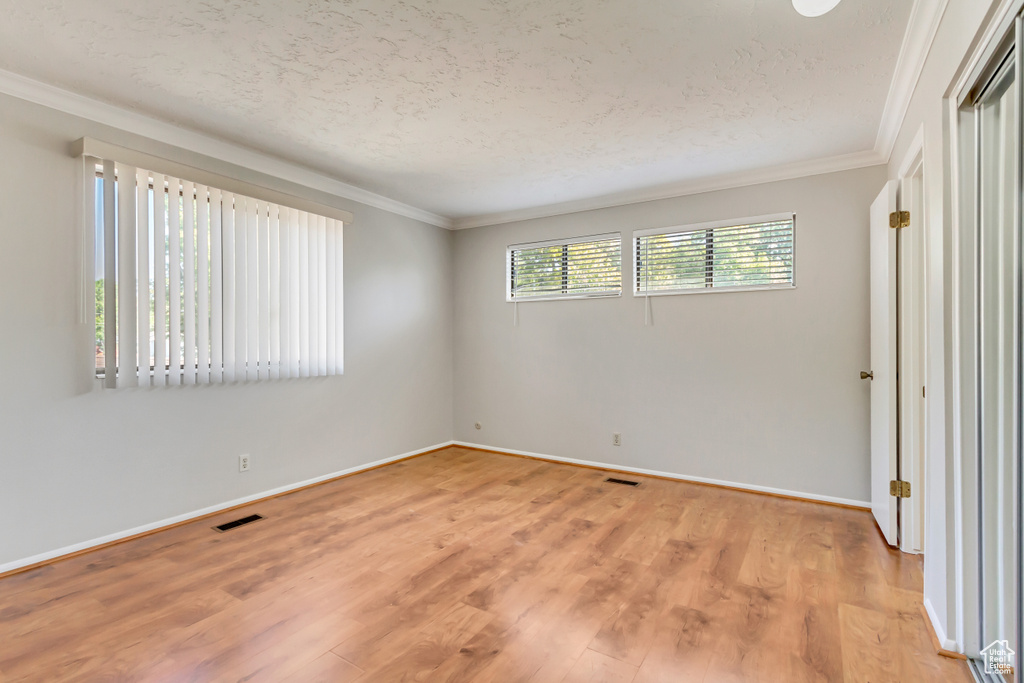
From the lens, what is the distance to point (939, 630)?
6.22 ft

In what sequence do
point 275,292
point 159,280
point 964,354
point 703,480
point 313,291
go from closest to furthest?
point 964,354, point 159,280, point 275,292, point 313,291, point 703,480

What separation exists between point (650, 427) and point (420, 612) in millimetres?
2772

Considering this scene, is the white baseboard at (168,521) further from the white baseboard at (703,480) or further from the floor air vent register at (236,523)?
the white baseboard at (703,480)

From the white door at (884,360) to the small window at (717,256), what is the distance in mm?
711

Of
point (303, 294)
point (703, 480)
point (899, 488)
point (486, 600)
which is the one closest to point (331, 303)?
point (303, 294)

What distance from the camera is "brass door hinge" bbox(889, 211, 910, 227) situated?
2678mm

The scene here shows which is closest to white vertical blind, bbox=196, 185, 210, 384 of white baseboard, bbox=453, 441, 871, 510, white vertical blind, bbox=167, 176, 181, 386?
white vertical blind, bbox=167, 176, 181, 386

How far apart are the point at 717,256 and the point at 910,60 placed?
74.7 inches

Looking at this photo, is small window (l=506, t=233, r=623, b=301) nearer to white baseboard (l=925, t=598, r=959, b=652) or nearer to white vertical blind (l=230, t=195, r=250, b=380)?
white vertical blind (l=230, t=195, r=250, b=380)

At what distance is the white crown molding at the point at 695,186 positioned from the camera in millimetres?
3531

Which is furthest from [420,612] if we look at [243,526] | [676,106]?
[676,106]

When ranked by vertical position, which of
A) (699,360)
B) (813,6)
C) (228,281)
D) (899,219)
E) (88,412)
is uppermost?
(813,6)

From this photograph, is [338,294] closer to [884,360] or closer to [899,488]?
[884,360]

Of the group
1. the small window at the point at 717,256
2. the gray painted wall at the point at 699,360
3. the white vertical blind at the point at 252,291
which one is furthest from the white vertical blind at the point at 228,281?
the small window at the point at 717,256
